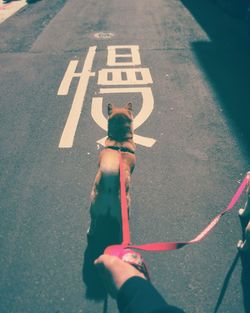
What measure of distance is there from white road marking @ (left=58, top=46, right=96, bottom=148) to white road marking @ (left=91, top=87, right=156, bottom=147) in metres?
0.37

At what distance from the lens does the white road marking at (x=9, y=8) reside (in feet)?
41.3

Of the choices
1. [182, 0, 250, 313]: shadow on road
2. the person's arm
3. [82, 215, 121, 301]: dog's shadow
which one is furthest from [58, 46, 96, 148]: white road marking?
the person's arm

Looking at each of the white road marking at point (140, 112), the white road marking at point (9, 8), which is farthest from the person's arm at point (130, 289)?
the white road marking at point (9, 8)

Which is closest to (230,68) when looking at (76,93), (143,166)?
(76,93)

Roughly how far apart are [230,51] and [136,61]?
2879 millimetres

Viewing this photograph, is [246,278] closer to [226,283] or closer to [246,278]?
[246,278]

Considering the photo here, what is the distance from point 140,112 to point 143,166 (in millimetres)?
1695

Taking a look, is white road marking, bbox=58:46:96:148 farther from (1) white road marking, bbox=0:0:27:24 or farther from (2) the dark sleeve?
(1) white road marking, bbox=0:0:27:24

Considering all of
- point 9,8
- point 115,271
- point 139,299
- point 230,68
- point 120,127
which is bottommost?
point 230,68

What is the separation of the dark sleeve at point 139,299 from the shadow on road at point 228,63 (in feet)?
12.6

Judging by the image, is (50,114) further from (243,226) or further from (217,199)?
(243,226)

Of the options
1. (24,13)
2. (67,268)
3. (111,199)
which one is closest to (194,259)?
(111,199)

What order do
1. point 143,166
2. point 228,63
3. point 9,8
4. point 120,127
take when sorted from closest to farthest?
point 120,127
point 143,166
point 228,63
point 9,8

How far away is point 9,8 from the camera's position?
44.4 ft
